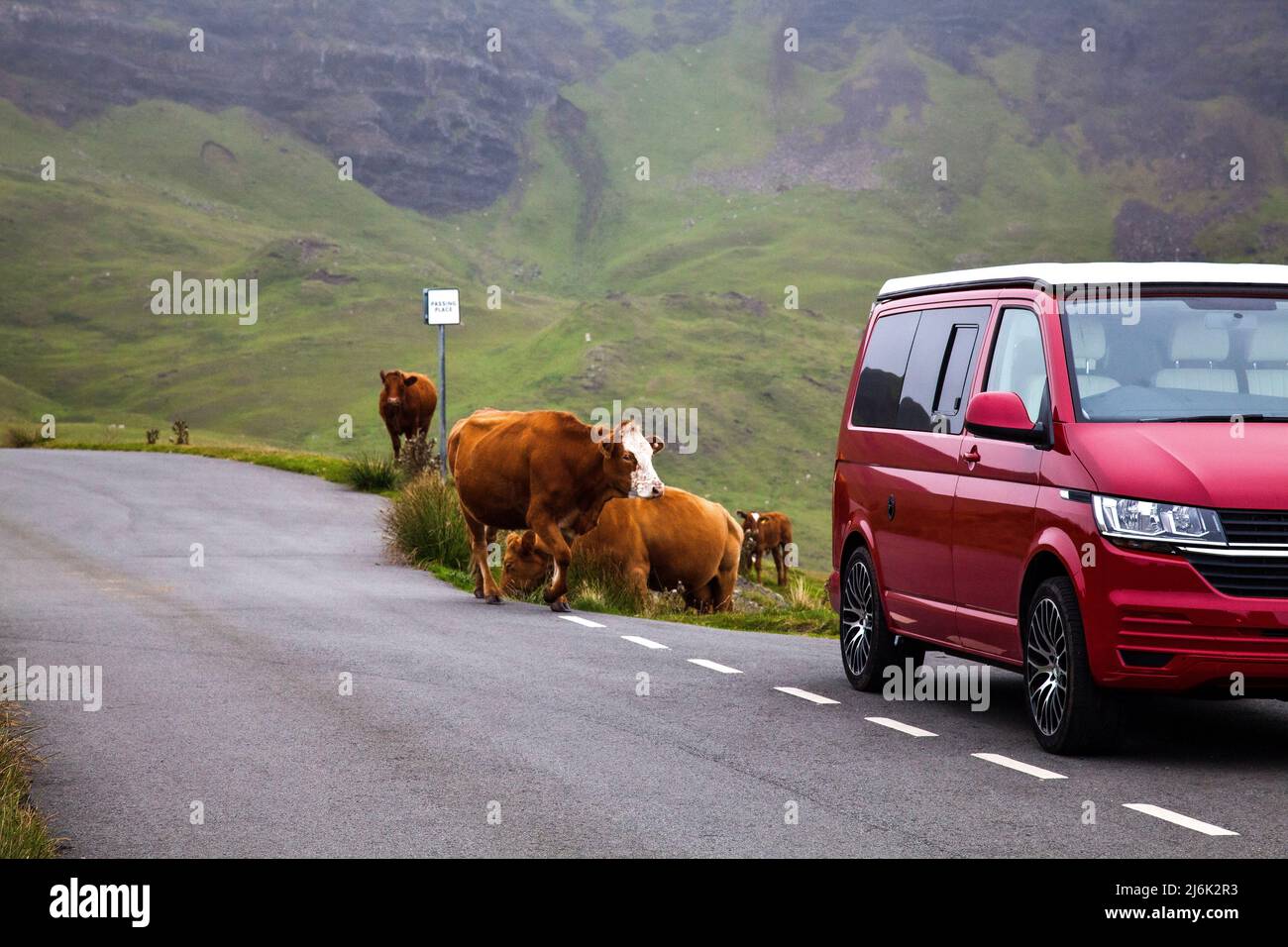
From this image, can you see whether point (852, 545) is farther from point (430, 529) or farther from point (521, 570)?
point (430, 529)

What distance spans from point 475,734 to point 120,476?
26581 mm

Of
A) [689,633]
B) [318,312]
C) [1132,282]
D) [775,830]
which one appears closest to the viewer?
[775,830]

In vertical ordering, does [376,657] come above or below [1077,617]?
below

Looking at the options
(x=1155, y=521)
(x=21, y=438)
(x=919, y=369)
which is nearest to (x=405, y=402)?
(x=21, y=438)

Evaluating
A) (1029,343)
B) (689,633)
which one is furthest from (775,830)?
(689,633)

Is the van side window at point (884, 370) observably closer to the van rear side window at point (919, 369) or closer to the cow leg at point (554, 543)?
the van rear side window at point (919, 369)

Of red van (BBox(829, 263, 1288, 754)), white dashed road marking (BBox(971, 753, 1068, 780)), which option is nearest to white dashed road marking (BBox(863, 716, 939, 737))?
red van (BBox(829, 263, 1288, 754))

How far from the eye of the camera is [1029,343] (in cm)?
1009

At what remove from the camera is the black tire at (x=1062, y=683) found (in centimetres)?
903

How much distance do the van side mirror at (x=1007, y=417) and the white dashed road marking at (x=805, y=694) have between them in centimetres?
257

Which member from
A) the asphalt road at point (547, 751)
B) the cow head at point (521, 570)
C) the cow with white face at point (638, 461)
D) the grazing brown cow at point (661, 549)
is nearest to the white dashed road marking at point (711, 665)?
the asphalt road at point (547, 751)

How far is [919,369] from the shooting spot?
450 inches
